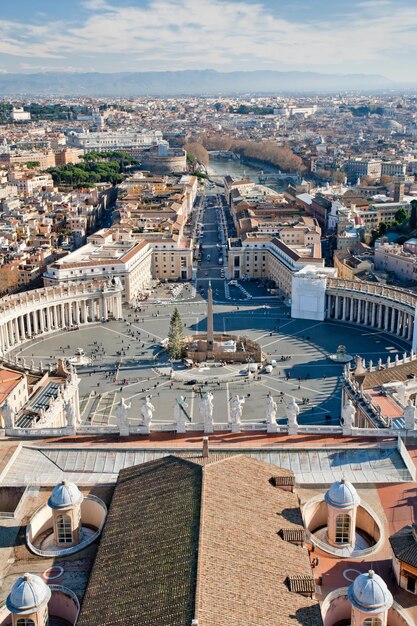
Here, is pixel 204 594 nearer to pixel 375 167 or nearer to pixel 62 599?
pixel 62 599

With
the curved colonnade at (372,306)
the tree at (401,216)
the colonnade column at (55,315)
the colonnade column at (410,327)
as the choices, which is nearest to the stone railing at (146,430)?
the curved colonnade at (372,306)

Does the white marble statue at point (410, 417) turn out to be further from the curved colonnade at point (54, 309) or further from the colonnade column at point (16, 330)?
the colonnade column at point (16, 330)

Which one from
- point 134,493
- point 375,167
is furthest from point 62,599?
point 375,167

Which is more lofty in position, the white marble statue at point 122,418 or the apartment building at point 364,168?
the white marble statue at point 122,418

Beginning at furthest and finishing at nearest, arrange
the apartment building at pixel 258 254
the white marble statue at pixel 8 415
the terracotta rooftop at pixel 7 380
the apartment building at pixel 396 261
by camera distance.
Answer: the apartment building at pixel 258 254 < the apartment building at pixel 396 261 < the terracotta rooftop at pixel 7 380 < the white marble statue at pixel 8 415

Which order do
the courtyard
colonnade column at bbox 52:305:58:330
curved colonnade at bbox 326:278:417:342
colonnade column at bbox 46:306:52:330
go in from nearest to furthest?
1. the courtyard
2. curved colonnade at bbox 326:278:417:342
3. colonnade column at bbox 46:306:52:330
4. colonnade column at bbox 52:305:58:330

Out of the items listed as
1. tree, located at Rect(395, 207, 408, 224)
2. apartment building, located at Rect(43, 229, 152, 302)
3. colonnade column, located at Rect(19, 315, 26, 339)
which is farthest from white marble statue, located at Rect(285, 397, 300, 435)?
tree, located at Rect(395, 207, 408, 224)

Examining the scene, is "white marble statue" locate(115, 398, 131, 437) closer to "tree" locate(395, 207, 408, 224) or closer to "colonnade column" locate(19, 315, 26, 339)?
"colonnade column" locate(19, 315, 26, 339)
